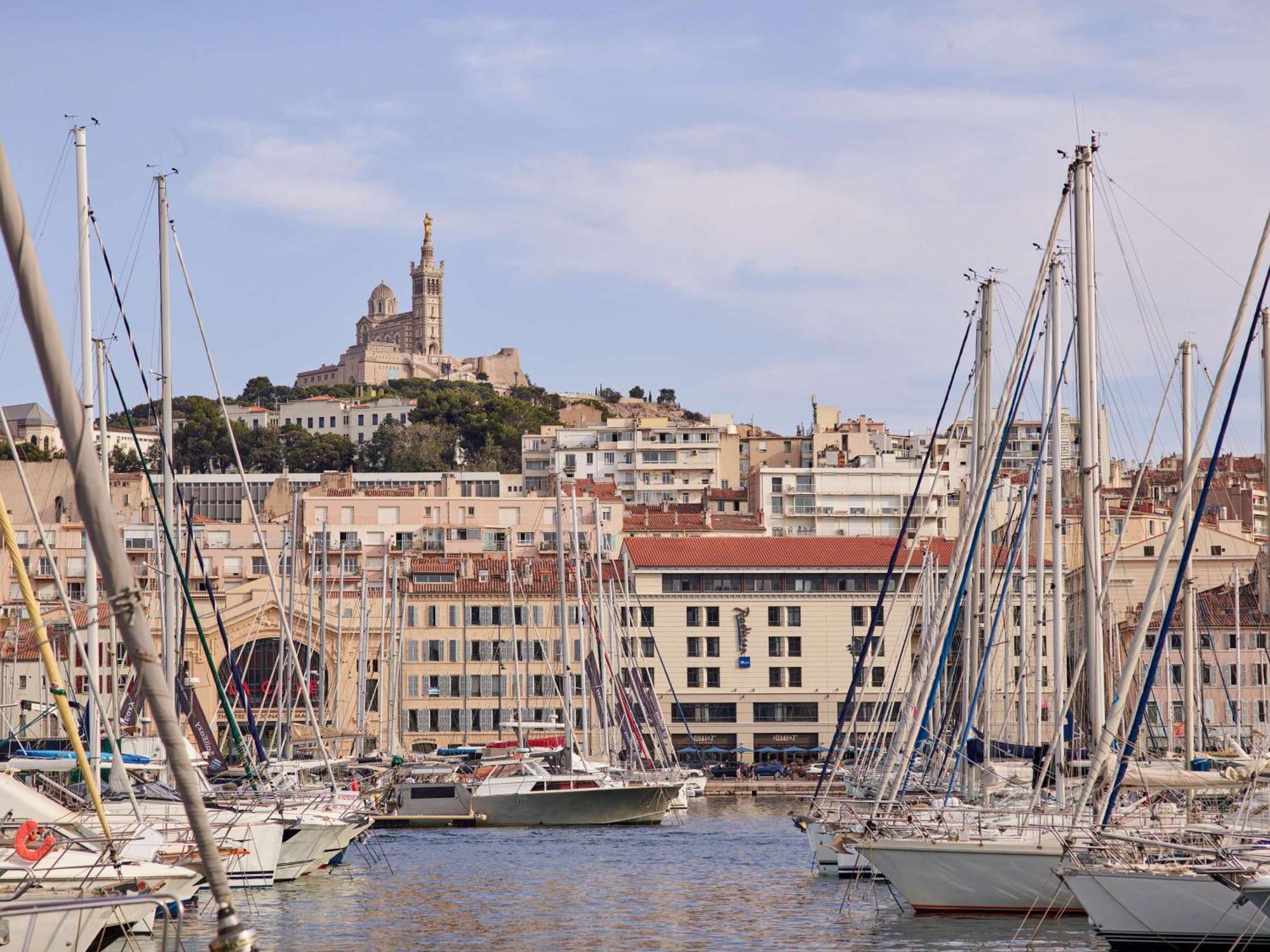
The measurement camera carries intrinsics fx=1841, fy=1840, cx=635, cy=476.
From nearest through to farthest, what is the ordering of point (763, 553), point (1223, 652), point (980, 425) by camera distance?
point (980, 425) → point (1223, 652) → point (763, 553)

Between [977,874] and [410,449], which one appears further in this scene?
[410,449]

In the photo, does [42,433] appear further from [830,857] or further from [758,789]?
[830,857]

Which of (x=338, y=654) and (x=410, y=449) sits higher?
(x=410, y=449)

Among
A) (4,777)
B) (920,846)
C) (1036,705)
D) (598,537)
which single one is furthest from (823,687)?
(4,777)

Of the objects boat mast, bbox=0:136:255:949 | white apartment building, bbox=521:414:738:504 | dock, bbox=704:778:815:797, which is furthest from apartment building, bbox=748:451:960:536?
boat mast, bbox=0:136:255:949

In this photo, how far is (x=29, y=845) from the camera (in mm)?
23078

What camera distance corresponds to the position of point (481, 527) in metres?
114

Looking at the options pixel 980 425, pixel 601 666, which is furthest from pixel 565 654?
pixel 980 425

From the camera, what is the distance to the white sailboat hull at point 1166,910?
80.4ft

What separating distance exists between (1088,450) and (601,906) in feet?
46.8

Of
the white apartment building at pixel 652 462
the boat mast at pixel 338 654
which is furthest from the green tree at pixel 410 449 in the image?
the boat mast at pixel 338 654

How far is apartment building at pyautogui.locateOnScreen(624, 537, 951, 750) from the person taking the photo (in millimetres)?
98000

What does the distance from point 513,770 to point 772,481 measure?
2987 inches

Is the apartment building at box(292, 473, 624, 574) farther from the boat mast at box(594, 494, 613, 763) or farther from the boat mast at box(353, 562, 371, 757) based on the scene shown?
the boat mast at box(594, 494, 613, 763)
